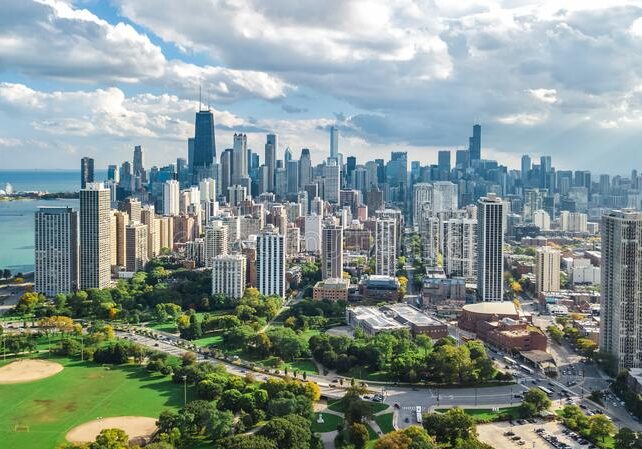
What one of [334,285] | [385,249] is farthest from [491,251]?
[385,249]

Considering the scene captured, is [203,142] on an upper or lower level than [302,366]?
upper

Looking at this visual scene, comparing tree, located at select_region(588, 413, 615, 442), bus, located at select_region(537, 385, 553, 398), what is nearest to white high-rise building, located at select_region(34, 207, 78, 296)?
bus, located at select_region(537, 385, 553, 398)

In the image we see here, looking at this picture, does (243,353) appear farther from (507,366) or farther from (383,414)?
(507,366)

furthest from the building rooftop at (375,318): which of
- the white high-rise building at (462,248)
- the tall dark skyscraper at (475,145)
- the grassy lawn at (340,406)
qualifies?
the tall dark skyscraper at (475,145)

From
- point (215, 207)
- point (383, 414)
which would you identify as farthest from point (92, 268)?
point (215, 207)

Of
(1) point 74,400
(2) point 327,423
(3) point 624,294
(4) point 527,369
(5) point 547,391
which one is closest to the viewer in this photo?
(2) point 327,423

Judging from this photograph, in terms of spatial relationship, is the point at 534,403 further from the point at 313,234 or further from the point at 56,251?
the point at 313,234
